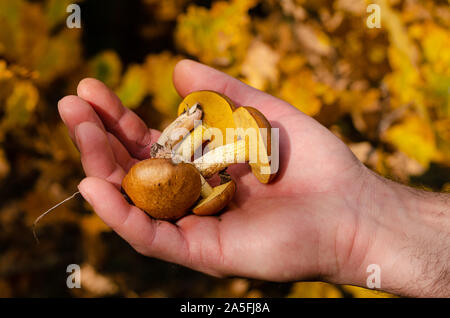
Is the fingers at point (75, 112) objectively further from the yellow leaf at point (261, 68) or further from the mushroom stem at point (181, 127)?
the yellow leaf at point (261, 68)

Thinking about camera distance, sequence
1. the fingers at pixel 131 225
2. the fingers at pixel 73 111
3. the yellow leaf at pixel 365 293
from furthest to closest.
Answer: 1. the fingers at pixel 73 111
2. the yellow leaf at pixel 365 293
3. the fingers at pixel 131 225

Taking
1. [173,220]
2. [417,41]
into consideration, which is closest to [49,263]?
[173,220]

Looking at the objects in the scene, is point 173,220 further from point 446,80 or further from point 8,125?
point 446,80

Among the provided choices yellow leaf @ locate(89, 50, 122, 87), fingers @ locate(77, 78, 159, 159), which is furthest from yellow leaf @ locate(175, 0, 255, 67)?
fingers @ locate(77, 78, 159, 159)

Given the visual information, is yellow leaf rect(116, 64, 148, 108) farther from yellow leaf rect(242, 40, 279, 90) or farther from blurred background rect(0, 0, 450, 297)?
yellow leaf rect(242, 40, 279, 90)

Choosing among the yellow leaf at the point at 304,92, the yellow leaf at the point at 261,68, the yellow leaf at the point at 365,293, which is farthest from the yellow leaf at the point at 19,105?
the yellow leaf at the point at 365,293

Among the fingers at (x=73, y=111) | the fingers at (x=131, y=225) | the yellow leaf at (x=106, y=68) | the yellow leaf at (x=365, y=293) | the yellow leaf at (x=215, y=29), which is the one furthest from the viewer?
the yellow leaf at (x=106, y=68)
